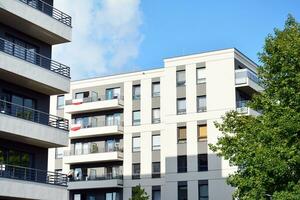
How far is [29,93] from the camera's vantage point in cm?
3638

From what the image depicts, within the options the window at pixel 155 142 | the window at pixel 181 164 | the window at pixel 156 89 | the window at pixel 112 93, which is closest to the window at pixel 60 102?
the window at pixel 112 93

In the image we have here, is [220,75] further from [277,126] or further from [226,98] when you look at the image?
[277,126]

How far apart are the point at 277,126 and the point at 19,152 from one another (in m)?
14.7

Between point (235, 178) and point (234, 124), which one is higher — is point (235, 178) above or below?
below

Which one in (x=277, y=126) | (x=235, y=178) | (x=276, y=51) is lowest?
(x=235, y=178)

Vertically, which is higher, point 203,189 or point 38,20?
point 38,20

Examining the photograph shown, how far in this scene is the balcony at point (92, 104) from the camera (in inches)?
2606

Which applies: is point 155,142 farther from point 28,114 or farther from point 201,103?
point 28,114

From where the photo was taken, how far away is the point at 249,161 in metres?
29.1

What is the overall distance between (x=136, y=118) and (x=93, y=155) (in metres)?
6.06

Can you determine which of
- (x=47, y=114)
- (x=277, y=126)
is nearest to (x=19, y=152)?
(x=47, y=114)

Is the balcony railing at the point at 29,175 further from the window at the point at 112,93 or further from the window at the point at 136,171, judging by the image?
the window at the point at 112,93

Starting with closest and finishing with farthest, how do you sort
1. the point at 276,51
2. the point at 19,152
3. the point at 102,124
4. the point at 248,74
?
the point at 276,51 → the point at 19,152 → the point at 248,74 → the point at 102,124

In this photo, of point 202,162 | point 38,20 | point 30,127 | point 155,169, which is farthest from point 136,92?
point 30,127
